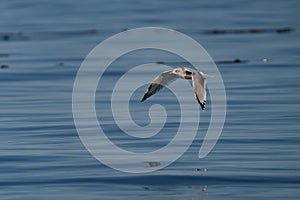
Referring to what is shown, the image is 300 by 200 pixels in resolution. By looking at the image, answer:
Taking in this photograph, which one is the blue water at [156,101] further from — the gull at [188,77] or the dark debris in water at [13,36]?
the gull at [188,77]

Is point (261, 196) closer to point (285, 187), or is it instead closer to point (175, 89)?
point (285, 187)

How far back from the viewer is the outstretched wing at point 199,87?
38.2 ft

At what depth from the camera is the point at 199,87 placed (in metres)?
11.9

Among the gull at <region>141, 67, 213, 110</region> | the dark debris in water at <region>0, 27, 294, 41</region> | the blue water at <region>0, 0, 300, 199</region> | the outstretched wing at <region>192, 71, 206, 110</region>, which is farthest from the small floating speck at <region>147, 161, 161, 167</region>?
the dark debris in water at <region>0, 27, 294, 41</region>

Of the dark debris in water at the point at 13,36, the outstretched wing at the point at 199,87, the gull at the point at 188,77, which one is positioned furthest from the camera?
the dark debris in water at the point at 13,36

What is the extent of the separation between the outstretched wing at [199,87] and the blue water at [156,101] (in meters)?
0.95

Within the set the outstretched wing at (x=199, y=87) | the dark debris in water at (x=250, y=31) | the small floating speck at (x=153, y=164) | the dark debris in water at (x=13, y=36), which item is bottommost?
the small floating speck at (x=153, y=164)

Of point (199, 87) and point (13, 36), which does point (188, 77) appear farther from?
point (13, 36)

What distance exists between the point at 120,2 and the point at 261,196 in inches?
1122

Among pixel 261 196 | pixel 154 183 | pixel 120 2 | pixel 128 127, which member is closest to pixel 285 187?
pixel 261 196

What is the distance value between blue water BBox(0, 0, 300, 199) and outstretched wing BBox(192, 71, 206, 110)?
37.3 inches

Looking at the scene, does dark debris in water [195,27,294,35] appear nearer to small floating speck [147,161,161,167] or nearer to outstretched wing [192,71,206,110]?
small floating speck [147,161,161,167]

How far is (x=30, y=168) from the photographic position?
12930 millimetres

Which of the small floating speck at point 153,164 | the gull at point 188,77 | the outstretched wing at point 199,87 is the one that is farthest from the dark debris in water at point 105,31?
the outstretched wing at point 199,87
